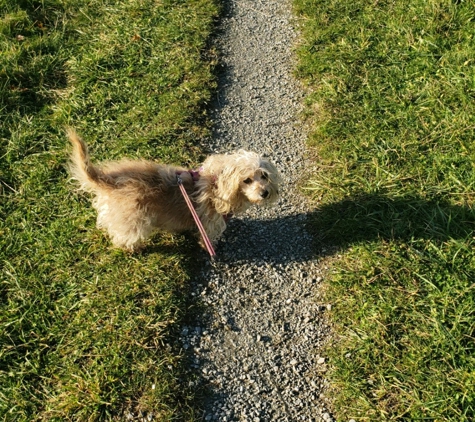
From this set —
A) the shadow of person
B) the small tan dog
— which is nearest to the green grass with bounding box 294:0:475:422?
the shadow of person

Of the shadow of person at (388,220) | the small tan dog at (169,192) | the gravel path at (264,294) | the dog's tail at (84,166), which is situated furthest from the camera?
the shadow of person at (388,220)

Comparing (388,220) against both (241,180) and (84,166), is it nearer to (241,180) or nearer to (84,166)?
(241,180)

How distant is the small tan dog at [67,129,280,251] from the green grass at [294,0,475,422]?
4.13 ft

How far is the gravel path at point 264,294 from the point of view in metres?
4.33

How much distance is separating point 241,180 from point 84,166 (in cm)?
152

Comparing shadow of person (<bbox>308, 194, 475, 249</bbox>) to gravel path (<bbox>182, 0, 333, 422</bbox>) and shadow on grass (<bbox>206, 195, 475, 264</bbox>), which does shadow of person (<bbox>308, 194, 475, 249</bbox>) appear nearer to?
shadow on grass (<bbox>206, 195, 475, 264</bbox>)

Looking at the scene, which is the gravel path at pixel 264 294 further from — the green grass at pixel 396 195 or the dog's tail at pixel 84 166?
the dog's tail at pixel 84 166

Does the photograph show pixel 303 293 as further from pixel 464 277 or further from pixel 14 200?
pixel 14 200

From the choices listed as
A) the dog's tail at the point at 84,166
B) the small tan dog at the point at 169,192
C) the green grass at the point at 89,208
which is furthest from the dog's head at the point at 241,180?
the dog's tail at the point at 84,166

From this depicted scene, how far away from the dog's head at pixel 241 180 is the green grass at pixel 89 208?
93cm

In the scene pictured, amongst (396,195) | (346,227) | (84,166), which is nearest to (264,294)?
(346,227)

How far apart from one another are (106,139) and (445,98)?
15.8 ft

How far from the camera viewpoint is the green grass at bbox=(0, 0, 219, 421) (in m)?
4.28

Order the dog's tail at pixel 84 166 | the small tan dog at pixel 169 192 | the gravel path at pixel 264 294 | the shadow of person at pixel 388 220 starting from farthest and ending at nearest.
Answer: the shadow of person at pixel 388 220 < the small tan dog at pixel 169 192 < the gravel path at pixel 264 294 < the dog's tail at pixel 84 166
